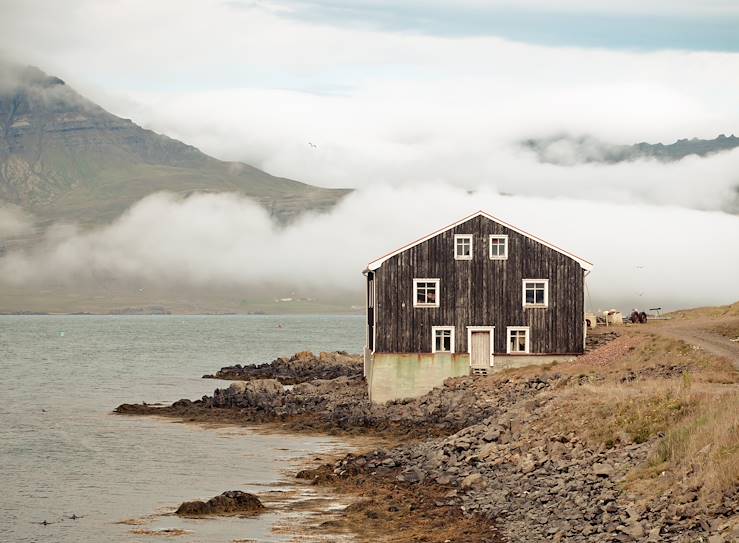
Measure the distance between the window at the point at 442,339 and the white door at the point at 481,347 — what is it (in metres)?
1.11

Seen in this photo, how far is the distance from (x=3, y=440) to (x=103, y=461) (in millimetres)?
12673

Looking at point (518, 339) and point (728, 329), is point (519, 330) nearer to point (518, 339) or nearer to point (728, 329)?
point (518, 339)

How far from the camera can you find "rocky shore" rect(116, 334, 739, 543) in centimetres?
2809

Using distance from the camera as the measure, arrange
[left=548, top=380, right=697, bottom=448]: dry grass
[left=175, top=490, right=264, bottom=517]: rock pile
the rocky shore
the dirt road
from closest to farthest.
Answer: the rocky shore < [left=548, top=380, right=697, bottom=448]: dry grass < [left=175, top=490, right=264, bottom=517]: rock pile < the dirt road

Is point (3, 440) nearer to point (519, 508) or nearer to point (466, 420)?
point (466, 420)

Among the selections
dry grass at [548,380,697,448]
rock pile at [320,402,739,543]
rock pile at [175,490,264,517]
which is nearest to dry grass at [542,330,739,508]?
dry grass at [548,380,697,448]

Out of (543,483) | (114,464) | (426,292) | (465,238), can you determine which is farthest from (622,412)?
(465,238)

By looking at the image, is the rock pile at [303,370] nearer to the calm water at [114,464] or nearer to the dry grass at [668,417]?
the calm water at [114,464]

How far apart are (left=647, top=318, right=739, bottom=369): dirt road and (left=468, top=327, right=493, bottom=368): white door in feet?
32.6

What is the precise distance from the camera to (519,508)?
1291 inches

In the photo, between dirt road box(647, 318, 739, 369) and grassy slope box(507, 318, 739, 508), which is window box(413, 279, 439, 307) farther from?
dirt road box(647, 318, 739, 369)

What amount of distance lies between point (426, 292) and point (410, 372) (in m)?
4.65

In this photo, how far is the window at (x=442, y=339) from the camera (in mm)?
63812

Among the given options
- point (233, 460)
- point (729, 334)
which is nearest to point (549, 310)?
point (729, 334)
